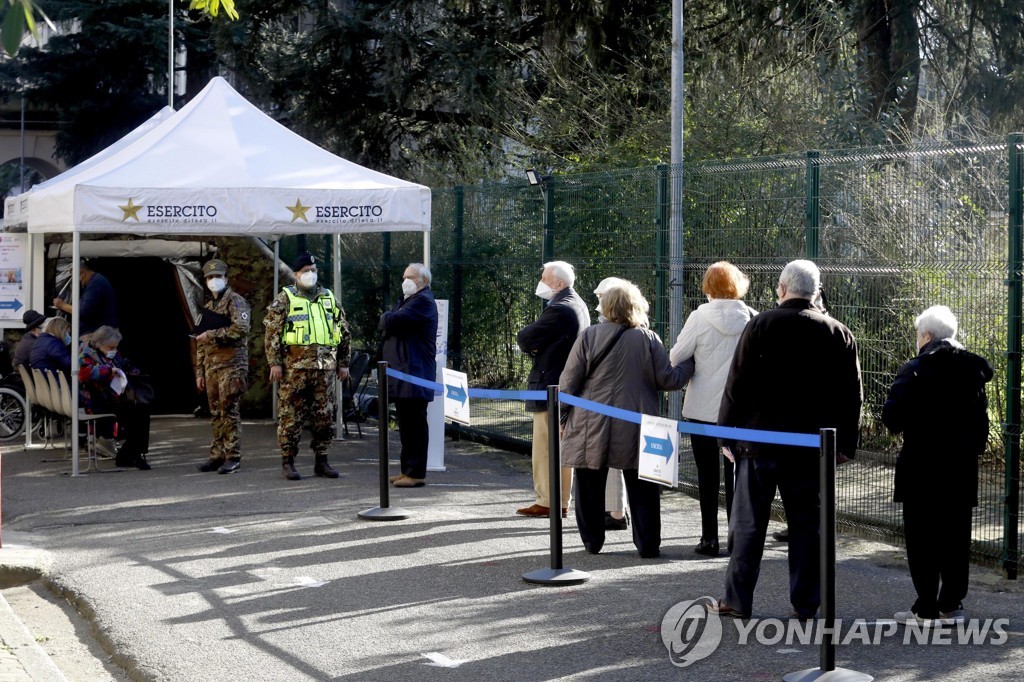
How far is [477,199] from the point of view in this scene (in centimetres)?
1416

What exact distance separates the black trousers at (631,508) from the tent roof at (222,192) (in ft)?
14.9

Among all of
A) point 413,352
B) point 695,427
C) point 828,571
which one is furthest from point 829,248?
point 828,571

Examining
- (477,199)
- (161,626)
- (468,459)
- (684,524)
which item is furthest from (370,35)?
(161,626)

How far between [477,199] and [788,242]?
17.2 feet

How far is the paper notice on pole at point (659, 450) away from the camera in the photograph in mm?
7184

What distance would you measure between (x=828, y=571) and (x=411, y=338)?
19.3ft

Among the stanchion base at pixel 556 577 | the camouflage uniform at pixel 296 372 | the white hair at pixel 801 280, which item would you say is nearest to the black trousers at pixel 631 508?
the stanchion base at pixel 556 577

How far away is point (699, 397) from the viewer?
8.28 meters

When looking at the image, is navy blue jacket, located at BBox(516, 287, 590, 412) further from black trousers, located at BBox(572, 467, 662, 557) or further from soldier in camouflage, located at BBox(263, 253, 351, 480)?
soldier in camouflage, located at BBox(263, 253, 351, 480)

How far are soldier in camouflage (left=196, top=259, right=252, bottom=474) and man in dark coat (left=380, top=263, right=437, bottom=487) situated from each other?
149 cm

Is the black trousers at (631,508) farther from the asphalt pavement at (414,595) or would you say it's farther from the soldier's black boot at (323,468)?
the soldier's black boot at (323,468)

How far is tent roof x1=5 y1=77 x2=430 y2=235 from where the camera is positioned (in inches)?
450

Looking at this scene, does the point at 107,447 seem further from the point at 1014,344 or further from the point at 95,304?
the point at 1014,344

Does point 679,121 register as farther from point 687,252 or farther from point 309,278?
point 309,278
